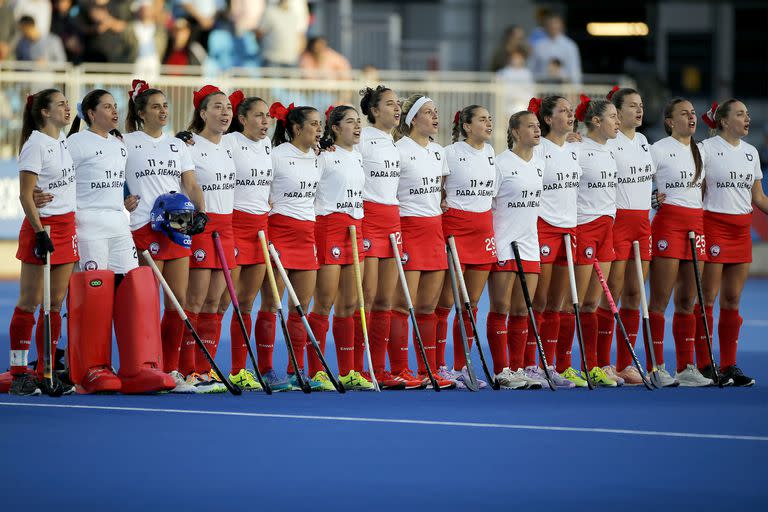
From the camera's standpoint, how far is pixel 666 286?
495 inches

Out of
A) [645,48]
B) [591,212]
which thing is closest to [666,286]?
[591,212]

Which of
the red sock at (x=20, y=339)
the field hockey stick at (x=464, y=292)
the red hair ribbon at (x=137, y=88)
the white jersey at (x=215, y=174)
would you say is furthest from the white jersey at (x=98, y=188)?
the field hockey stick at (x=464, y=292)

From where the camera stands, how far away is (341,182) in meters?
11.9

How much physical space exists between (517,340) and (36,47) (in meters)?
11.8

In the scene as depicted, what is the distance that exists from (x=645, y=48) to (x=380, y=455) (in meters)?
20.9

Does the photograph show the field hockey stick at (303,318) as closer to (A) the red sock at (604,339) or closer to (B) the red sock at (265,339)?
(B) the red sock at (265,339)

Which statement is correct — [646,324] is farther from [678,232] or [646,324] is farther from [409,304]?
[409,304]

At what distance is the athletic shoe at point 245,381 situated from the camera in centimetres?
1164

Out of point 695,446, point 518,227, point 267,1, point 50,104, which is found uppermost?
point 267,1

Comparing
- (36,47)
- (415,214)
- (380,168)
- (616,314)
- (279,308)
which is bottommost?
(616,314)

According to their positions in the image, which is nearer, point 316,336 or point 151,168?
point 151,168

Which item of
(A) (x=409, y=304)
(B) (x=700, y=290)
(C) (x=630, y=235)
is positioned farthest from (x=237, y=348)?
(B) (x=700, y=290)

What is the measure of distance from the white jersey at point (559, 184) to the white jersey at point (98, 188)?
10.3 feet

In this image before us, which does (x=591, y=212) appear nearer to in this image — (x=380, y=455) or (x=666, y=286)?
(x=666, y=286)
